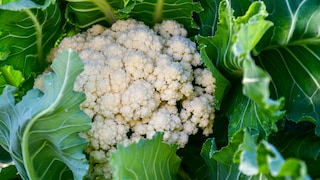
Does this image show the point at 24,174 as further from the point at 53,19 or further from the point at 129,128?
the point at 53,19

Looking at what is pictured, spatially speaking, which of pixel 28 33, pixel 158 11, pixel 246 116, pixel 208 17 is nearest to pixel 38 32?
pixel 28 33

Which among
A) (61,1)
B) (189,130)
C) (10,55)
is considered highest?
(61,1)

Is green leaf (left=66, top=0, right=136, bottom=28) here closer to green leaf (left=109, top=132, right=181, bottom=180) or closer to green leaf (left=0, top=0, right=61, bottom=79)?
green leaf (left=0, top=0, right=61, bottom=79)

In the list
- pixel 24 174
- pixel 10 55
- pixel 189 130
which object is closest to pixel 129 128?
pixel 189 130

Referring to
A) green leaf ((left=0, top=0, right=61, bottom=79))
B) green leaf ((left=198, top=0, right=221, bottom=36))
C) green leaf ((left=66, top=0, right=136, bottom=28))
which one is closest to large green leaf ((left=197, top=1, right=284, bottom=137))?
green leaf ((left=198, top=0, right=221, bottom=36))

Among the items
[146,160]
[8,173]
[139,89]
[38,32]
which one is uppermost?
[38,32]

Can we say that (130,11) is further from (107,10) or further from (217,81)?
(217,81)
